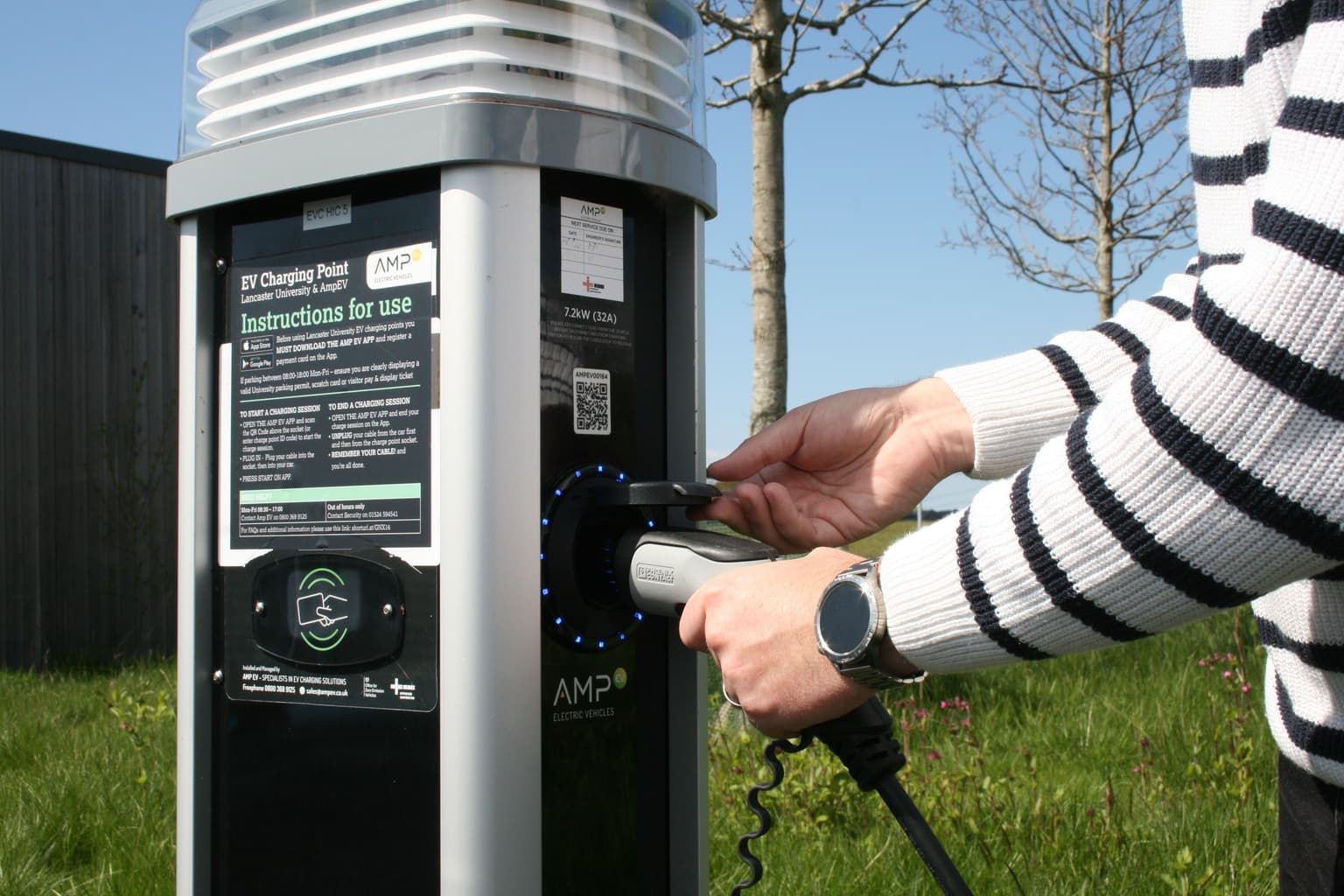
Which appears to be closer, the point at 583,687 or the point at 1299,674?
the point at 1299,674

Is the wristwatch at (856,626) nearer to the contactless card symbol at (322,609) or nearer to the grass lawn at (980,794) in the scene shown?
the contactless card symbol at (322,609)

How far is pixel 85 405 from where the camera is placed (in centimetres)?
666

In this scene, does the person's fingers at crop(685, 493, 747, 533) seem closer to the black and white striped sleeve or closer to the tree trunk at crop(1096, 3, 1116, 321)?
the black and white striped sleeve

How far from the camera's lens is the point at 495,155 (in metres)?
1.47

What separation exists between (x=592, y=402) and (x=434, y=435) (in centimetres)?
22

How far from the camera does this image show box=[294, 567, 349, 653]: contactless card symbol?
63.2 inches

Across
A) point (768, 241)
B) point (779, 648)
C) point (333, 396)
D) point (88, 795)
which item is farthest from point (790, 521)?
point (768, 241)

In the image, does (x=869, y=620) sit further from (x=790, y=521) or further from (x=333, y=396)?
(x=333, y=396)

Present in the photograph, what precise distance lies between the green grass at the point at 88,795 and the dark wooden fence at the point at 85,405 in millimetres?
1832

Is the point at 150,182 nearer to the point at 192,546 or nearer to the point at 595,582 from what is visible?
the point at 192,546

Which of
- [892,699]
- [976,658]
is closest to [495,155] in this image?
[976,658]

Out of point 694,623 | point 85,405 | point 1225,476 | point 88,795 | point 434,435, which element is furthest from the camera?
→ point 85,405

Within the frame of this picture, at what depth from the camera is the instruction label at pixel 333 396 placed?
→ 1.53m

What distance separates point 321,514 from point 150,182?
6.15 metres
